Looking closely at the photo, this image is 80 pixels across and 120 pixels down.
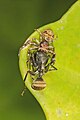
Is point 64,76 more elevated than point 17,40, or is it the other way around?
point 17,40

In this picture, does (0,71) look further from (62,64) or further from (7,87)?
(62,64)
